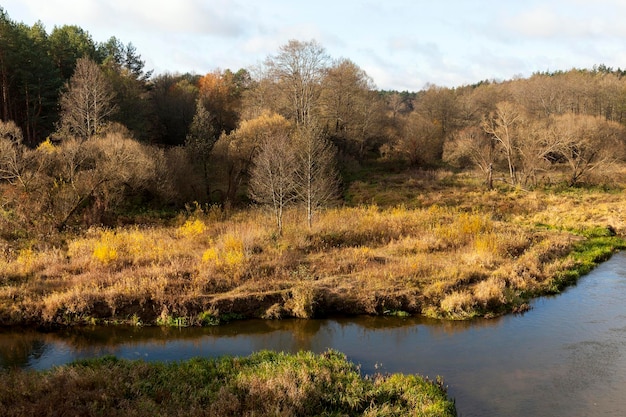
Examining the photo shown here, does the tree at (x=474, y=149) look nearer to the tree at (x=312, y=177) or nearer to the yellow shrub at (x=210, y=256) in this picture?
the tree at (x=312, y=177)

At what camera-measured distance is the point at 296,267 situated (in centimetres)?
1997

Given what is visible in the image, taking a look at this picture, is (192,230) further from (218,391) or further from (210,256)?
(218,391)

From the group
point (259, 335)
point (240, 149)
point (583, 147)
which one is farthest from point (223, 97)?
point (259, 335)

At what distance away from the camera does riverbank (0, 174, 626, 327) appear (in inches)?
656

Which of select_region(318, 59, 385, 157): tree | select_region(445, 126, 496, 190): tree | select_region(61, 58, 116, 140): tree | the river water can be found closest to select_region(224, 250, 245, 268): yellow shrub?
the river water

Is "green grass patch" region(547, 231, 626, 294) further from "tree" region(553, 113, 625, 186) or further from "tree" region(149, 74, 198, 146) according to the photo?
"tree" region(149, 74, 198, 146)

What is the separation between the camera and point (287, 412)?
31.3 feet

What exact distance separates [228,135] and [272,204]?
12.5 m

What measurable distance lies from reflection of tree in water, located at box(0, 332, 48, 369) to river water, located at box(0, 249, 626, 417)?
0.09 ft

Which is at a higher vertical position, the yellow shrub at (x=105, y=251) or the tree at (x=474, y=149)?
the tree at (x=474, y=149)

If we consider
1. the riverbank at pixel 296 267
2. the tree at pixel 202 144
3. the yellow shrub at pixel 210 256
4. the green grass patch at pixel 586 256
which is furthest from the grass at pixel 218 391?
the tree at pixel 202 144

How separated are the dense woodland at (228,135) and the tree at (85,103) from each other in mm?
152

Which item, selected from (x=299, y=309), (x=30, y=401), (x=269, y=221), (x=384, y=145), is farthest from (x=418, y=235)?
(x=384, y=145)

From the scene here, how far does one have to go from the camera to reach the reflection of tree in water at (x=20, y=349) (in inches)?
521
